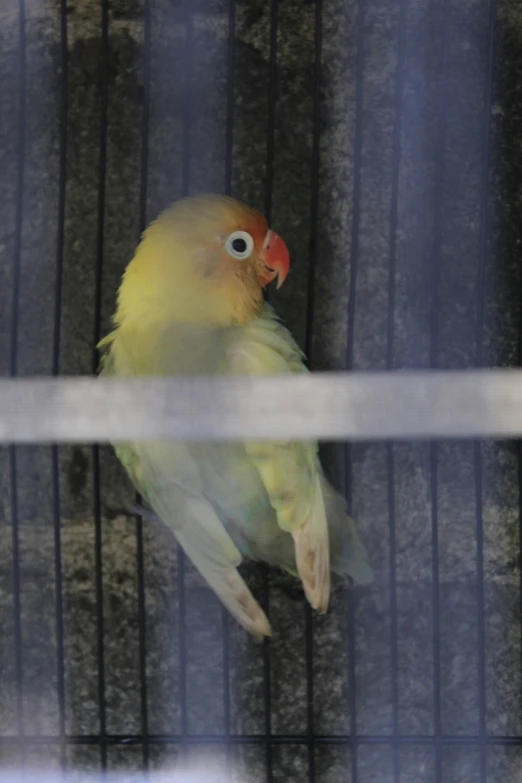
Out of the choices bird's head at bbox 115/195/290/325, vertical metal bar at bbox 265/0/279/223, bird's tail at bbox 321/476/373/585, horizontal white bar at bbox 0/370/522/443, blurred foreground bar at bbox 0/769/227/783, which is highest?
vertical metal bar at bbox 265/0/279/223

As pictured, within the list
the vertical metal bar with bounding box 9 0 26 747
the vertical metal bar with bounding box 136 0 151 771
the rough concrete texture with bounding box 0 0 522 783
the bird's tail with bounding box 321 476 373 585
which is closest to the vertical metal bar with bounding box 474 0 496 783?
the rough concrete texture with bounding box 0 0 522 783

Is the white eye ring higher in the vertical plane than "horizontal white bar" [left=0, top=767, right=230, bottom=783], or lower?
higher

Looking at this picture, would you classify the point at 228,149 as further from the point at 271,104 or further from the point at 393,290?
the point at 393,290

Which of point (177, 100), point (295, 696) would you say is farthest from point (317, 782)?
point (177, 100)

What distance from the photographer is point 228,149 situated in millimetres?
887

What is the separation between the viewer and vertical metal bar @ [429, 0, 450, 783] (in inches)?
35.4

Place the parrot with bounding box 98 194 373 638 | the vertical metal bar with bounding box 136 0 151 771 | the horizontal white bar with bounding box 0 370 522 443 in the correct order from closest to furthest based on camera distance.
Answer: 1. the horizontal white bar with bounding box 0 370 522 443
2. the parrot with bounding box 98 194 373 638
3. the vertical metal bar with bounding box 136 0 151 771

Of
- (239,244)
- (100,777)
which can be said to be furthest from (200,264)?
(100,777)

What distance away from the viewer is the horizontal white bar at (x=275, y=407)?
24.3 inches

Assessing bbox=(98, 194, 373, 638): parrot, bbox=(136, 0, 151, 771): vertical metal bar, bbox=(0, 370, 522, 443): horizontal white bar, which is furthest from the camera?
bbox=(136, 0, 151, 771): vertical metal bar

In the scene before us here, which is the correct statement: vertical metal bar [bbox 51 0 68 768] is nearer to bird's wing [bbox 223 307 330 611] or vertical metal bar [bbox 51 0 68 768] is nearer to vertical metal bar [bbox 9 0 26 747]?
vertical metal bar [bbox 9 0 26 747]

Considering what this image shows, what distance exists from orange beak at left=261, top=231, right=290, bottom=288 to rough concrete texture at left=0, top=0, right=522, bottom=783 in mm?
58

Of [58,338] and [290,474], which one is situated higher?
[58,338]

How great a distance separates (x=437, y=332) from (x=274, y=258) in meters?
0.20
